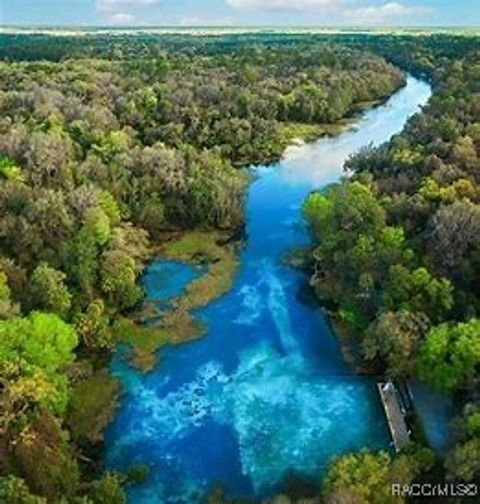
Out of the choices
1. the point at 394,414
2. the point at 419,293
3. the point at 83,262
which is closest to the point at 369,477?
the point at 394,414

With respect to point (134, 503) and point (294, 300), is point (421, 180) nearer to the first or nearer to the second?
point (294, 300)

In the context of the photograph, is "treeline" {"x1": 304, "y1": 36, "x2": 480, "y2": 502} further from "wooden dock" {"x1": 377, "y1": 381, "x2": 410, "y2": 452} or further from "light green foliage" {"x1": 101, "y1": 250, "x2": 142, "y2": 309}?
"light green foliage" {"x1": 101, "y1": 250, "x2": 142, "y2": 309}

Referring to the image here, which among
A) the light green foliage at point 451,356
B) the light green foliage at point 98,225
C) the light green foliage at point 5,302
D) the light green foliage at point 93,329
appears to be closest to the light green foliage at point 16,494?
the light green foliage at point 5,302

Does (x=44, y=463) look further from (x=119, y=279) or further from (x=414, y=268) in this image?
(x=414, y=268)

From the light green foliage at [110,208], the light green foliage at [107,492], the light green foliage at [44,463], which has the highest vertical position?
the light green foliage at [110,208]

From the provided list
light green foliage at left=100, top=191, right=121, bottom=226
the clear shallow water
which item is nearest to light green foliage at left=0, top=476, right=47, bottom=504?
the clear shallow water

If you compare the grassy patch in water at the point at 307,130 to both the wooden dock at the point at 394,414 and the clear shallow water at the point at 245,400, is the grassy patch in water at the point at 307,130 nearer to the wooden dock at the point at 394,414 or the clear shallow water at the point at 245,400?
the clear shallow water at the point at 245,400
